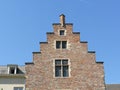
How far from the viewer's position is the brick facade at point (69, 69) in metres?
31.8

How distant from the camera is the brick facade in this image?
3183cm

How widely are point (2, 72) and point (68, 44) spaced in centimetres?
1173

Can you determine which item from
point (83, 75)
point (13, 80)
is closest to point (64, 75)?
point (83, 75)

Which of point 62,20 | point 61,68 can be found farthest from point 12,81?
point 62,20

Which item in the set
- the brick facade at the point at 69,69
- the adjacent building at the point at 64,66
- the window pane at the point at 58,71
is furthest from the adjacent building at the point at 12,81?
the window pane at the point at 58,71

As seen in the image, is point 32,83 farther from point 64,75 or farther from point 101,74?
point 101,74

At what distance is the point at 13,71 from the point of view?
41.7 m

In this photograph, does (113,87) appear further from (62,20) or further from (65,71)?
(65,71)

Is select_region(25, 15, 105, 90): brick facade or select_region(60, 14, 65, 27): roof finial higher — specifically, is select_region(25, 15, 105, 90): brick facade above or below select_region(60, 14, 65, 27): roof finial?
below

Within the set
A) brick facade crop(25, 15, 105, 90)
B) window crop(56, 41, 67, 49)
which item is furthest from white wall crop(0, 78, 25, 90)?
window crop(56, 41, 67, 49)

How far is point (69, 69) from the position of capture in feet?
107

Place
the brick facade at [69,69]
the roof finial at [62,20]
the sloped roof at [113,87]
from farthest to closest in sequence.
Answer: the sloped roof at [113,87], the roof finial at [62,20], the brick facade at [69,69]

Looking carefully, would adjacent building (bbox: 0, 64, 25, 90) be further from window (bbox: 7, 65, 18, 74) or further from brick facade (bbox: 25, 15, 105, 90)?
brick facade (bbox: 25, 15, 105, 90)

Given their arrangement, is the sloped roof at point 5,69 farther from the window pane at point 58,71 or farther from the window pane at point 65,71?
the window pane at point 65,71
